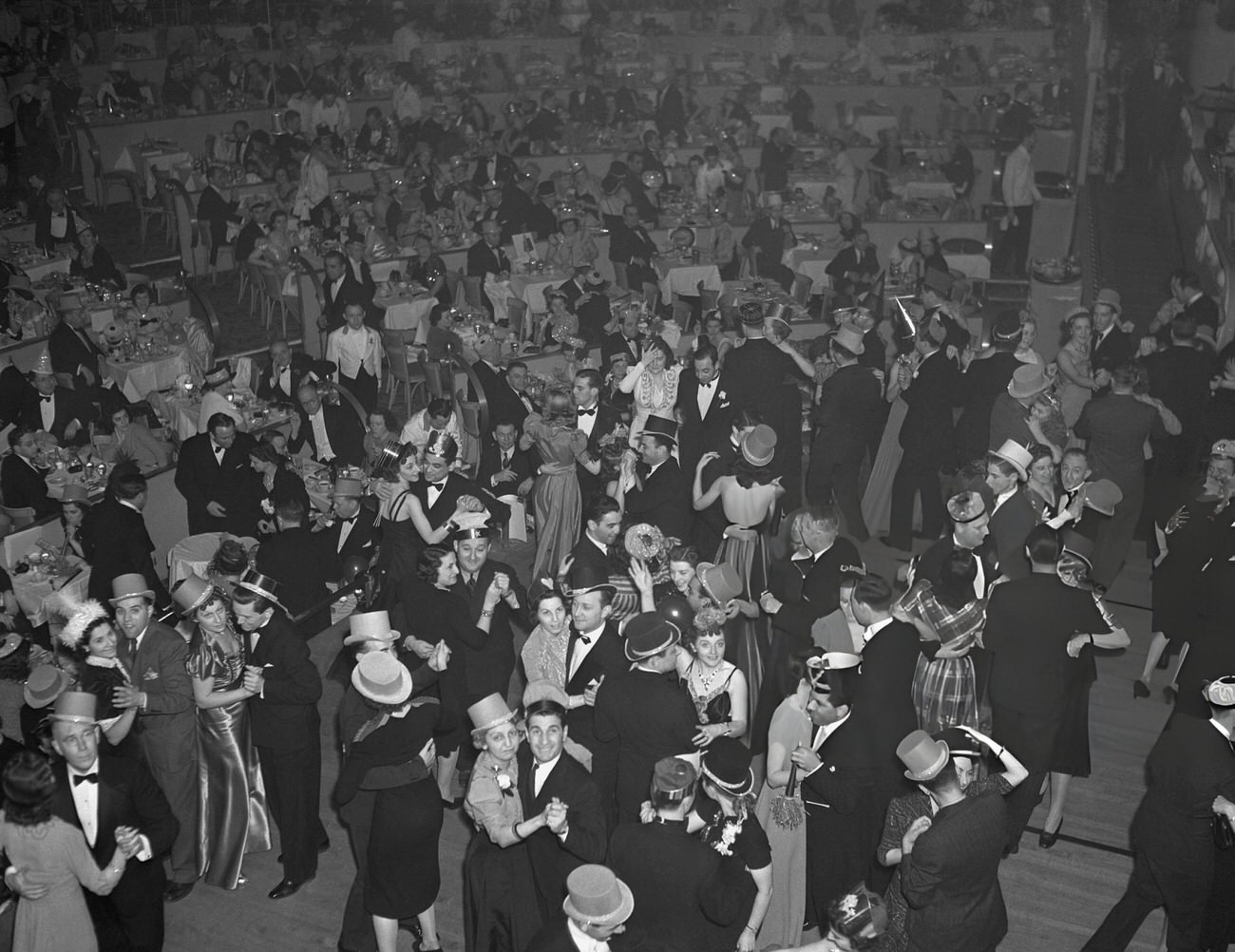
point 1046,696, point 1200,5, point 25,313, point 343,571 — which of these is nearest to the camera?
point 1046,696

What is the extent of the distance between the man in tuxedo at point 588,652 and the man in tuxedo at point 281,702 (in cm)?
92

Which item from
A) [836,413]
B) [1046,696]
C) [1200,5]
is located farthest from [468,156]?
[1046,696]

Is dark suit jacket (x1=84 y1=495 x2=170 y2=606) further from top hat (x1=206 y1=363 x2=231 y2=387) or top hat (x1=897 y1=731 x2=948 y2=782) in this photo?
top hat (x1=897 y1=731 x2=948 y2=782)

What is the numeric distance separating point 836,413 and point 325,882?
378 cm

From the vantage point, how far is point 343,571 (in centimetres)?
681

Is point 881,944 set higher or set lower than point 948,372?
lower

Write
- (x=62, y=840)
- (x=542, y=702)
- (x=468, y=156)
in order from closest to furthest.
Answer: (x=62, y=840), (x=542, y=702), (x=468, y=156)

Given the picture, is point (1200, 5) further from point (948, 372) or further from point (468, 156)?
point (948, 372)

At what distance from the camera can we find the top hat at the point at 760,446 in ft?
17.7

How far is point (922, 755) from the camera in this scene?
357 centimetres

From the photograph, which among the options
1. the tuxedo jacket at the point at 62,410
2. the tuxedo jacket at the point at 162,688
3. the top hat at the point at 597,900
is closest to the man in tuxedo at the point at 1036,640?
the top hat at the point at 597,900

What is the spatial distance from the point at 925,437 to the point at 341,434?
355 cm

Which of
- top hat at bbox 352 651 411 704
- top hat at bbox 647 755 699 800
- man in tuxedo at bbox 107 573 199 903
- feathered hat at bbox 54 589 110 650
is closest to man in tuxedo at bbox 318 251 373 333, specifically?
man in tuxedo at bbox 107 573 199 903

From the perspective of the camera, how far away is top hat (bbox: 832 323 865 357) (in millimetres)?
7168
